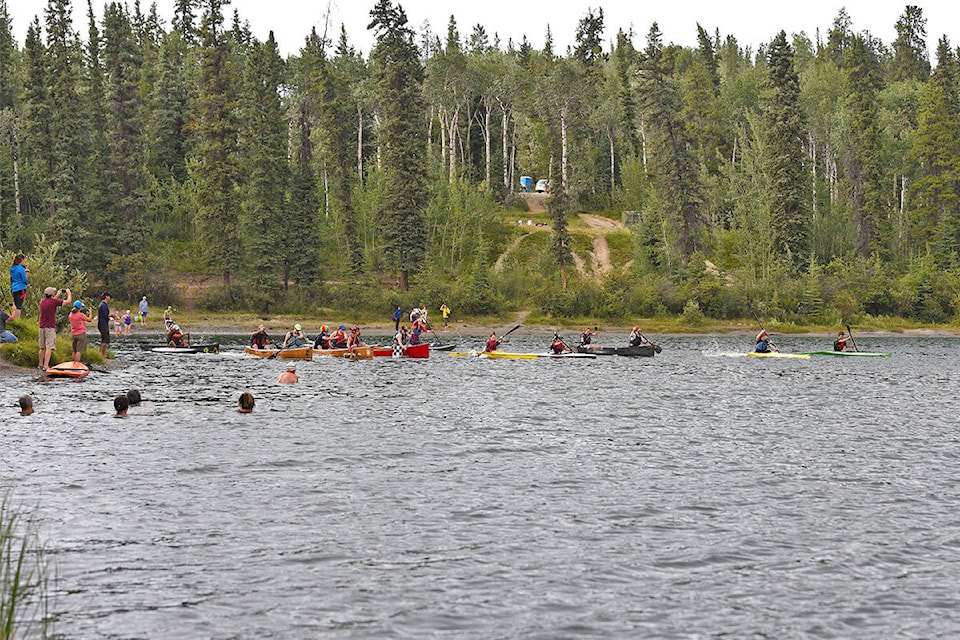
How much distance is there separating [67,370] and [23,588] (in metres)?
24.9

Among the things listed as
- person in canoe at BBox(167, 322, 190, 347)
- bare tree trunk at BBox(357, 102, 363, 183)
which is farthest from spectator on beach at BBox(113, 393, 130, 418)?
bare tree trunk at BBox(357, 102, 363, 183)

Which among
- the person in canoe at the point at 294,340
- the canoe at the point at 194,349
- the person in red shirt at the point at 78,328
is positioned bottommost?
the canoe at the point at 194,349

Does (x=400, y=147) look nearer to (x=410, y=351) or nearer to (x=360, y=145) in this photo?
(x=360, y=145)

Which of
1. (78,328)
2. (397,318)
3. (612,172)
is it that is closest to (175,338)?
(78,328)

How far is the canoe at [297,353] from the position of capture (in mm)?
53438

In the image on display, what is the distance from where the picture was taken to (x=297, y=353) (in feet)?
177

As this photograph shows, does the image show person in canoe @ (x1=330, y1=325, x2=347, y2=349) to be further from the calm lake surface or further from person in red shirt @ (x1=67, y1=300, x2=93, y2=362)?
the calm lake surface

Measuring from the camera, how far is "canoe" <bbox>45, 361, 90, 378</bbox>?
35.9m

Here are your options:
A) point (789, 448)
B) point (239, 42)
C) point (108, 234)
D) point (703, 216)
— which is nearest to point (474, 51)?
point (239, 42)

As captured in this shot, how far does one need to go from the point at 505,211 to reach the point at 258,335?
203ft

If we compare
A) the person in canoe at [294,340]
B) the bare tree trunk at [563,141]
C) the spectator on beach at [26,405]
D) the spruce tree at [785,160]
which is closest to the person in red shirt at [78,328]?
the spectator on beach at [26,405]

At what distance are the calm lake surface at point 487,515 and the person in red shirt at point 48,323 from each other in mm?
1050

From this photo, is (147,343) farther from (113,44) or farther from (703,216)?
(703,216)

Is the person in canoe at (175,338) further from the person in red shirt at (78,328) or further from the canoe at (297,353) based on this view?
the person in red shirt at (78,328)
